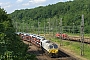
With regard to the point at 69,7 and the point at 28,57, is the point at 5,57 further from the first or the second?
the point at 69,7

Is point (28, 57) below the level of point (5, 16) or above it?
below

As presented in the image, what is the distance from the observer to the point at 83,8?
484 ft

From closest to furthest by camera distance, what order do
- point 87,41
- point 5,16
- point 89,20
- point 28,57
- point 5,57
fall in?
point 5,57, point 28,57, point 5,16, point 87,41, point 89,20

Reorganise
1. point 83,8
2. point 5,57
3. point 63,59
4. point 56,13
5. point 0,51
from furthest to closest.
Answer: point 56,13 → point 83,8 → point 63,59 → point 0,51 → point 5,57

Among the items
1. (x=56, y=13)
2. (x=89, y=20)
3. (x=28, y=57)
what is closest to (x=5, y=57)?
(x=28, y=57)

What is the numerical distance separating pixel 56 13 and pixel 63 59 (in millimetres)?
137254

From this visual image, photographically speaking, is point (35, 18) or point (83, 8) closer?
point (83, 8)

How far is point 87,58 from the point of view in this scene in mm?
45438

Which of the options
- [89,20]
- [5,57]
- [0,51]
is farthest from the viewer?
[89,20]

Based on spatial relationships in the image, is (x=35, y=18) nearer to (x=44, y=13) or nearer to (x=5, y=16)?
(x=44, y=13)

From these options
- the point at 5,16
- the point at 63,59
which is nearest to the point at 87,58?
the point at 63,59

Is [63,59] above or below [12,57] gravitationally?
below

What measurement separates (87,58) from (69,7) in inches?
4802

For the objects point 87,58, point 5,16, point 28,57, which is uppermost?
point 5,16
